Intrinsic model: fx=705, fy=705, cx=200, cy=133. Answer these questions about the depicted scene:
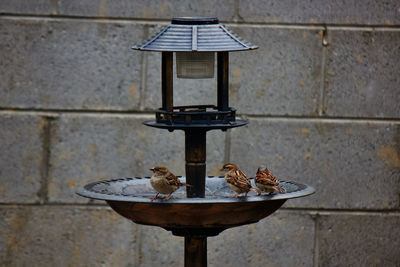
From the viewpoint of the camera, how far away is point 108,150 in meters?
5.70

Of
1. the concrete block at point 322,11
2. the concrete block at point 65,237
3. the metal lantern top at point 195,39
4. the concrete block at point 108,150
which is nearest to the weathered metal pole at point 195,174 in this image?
the metal lantern top at point 195,39

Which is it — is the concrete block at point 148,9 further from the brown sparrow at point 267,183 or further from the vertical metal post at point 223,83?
the brown sparrow at point 267,183

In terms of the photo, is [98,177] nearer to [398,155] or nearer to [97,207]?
[97,207]

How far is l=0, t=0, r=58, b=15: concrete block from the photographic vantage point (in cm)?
555

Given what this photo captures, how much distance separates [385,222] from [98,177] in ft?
7.81

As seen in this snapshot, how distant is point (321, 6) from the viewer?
5602 millimetres

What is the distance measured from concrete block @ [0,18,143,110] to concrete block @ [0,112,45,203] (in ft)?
0.47

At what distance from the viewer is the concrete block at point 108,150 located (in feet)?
18.6

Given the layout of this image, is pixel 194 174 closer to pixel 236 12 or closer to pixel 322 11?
pixel 236 12

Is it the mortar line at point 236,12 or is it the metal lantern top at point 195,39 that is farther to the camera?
the mortar line at point 236,12

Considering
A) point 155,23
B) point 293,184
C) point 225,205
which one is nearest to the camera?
point 225,205

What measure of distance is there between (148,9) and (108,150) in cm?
117

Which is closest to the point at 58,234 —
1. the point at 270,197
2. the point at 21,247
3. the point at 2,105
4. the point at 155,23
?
the point at 21,247

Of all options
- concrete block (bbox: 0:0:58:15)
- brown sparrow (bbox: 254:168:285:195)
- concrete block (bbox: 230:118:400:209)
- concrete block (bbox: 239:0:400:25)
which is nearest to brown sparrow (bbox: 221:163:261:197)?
brown sparrow (bbox: 254:168:285:195)
